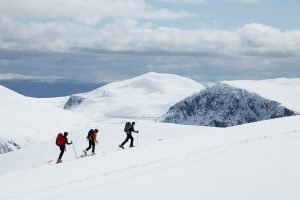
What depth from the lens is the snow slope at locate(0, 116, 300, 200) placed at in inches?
568

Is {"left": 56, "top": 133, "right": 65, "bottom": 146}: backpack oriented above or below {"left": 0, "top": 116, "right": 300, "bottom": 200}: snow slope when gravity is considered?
above

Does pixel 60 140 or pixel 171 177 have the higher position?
pixel 60 140

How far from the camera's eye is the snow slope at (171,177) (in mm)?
14422

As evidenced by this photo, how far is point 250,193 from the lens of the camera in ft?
44.7

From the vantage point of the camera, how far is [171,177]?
17422 mm

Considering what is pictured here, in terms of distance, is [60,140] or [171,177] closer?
[171,177]

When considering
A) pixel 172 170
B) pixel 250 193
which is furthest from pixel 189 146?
pixel 250 193

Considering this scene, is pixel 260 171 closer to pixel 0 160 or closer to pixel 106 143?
pixel 106 143

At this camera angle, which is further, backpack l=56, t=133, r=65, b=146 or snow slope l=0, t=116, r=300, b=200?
backpack l=56, t=133, r=65, b=146

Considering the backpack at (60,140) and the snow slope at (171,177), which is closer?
the snow slope at (171,177)

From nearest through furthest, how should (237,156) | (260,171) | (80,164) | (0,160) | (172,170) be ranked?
(260,171) < (172,170) < (237,156) < (80,164) < (0,160)

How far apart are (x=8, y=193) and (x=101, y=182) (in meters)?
Answer: 4.52

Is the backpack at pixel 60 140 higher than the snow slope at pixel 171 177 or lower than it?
higher

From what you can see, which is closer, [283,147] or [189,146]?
[283,147]
